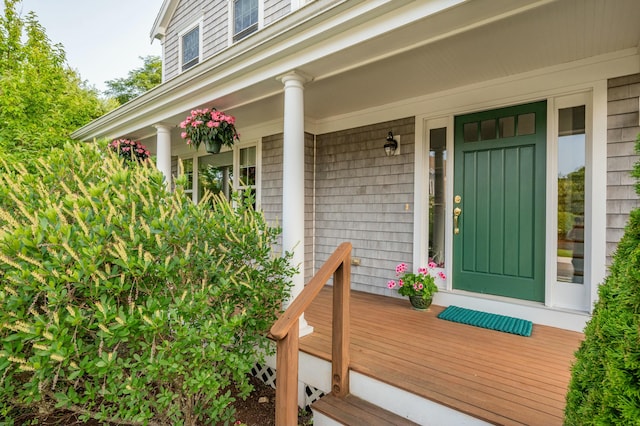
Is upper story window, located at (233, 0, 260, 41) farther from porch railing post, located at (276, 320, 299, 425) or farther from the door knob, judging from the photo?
porch railing post, located at (276, 320, 299, 425)

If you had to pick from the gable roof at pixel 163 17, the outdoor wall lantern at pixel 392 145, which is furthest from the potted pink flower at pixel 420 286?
the gable roof at pixel 163 17

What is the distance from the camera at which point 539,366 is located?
2182 mm

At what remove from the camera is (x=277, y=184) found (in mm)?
4938

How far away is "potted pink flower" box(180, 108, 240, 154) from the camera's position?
11.3ft

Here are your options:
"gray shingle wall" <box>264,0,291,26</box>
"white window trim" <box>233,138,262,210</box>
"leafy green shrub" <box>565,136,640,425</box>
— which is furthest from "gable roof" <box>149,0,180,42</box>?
"leafy green shrub" <box>565,136,640,425</box>

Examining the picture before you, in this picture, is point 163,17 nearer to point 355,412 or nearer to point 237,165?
point 237,165

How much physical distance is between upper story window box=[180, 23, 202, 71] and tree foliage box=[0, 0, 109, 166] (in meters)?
2.71

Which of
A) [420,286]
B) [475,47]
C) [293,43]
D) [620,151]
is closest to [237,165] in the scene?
[293,43]

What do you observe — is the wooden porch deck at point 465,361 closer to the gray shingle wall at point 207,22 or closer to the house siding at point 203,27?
the gray shingle wall at point 207,22

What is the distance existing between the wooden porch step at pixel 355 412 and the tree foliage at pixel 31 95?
226 inches

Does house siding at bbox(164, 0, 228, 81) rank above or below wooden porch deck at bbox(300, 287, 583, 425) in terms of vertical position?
above

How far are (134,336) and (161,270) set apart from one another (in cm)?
39

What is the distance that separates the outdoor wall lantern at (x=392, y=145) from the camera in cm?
387

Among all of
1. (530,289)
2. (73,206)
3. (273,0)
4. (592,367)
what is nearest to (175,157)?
(273,0)
